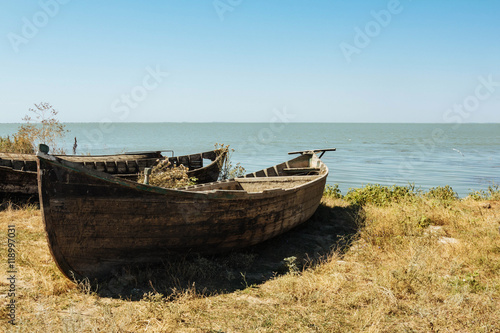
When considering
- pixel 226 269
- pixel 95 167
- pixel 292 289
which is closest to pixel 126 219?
pixel 226 269

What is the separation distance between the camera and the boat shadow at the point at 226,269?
5.72 meters

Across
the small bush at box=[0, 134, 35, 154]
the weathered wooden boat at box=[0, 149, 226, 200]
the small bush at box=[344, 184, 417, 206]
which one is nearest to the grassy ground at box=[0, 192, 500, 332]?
the weathered wooden boat at box=[0, 149, 226, 200]

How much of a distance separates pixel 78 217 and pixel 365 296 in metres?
4.24

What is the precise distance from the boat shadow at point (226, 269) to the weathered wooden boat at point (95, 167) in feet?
14.8

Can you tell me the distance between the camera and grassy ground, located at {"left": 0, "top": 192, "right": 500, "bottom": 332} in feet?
15.6

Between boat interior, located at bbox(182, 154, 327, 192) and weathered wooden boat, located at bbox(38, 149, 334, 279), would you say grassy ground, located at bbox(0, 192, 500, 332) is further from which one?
boat interior, located at bbox(182, 154, 327, 192)

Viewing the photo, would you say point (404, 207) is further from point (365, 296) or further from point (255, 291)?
point (255, 291)

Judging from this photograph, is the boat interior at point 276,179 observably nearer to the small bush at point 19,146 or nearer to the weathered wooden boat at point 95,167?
the weathered wooden boat at point 95,167

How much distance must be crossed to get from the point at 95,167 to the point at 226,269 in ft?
20.8

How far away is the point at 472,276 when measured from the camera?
19.6ft

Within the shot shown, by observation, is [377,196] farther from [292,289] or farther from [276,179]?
[292,289]

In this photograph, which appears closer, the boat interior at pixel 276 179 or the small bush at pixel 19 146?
the boat interior at pixel 276 179

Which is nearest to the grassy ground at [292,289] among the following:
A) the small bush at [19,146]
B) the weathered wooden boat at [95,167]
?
the weathered wooden boat at [95,167]

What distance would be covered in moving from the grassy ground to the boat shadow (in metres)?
0.02
